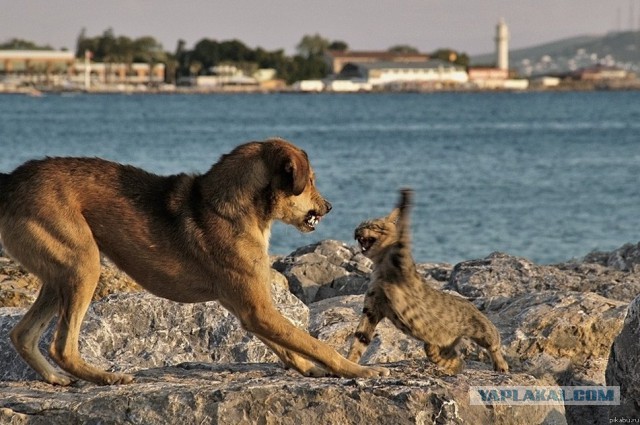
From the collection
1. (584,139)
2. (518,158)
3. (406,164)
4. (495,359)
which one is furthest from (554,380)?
(584,139)

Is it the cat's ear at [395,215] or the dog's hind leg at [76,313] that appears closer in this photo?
the dog's hind leg at [76,313]

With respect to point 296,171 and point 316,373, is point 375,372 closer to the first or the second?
point 316,373

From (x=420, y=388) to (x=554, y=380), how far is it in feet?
7.74

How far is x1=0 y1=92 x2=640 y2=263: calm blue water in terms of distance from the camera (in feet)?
102

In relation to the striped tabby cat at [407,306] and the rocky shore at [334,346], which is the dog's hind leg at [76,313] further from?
the striped tabby cat at [407,306]

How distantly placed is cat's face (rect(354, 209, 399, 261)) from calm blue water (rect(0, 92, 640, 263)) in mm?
18052

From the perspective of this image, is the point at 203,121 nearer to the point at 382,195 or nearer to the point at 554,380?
the point at 382,195

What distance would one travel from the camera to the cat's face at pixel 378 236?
823 cm

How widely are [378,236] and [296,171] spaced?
0.74 m

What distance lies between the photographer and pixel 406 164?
55.0m

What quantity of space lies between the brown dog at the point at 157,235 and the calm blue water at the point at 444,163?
1846 cm

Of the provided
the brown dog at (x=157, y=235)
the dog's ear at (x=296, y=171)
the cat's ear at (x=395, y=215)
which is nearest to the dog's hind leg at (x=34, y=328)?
the brown dog at (x=157, y=235)

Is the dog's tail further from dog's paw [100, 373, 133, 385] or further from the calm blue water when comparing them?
the calm blue water

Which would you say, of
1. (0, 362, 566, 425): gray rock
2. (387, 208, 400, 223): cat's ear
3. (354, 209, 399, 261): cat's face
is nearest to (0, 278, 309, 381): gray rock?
(354, 209, 399, 261): cat's face
